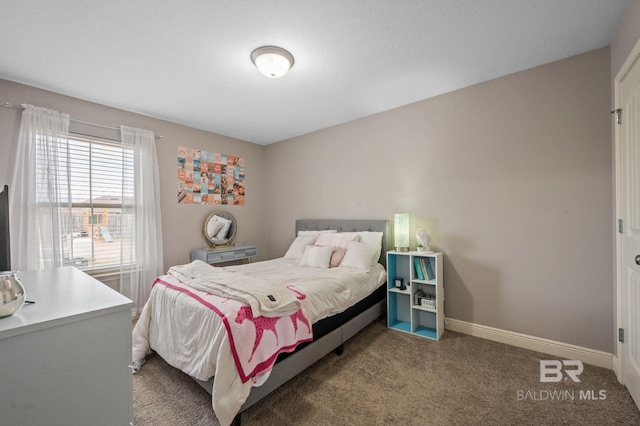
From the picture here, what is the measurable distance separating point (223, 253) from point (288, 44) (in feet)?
9.19

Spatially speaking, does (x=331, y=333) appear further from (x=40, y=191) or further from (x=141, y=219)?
(x=40, y=191)

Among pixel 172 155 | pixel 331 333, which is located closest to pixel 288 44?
pixel 331 333

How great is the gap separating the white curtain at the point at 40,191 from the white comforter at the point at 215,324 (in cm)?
136

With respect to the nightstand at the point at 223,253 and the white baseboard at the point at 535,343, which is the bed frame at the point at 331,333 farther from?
the nightstand at the point at 223,253

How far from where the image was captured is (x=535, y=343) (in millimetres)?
2363

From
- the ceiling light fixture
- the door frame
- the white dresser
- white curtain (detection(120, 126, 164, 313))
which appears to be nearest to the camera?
the white dresser

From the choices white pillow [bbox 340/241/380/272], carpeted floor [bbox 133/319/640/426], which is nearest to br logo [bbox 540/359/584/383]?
carpeted floor [bbox 133/319/640/426]

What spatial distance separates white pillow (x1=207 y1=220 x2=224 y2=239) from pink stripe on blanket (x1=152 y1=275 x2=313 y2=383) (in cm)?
223

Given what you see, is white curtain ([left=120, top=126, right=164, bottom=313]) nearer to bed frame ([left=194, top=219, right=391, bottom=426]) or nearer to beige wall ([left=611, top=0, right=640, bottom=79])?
bed frame ([left=194, top=219, right=391, bottom=426])

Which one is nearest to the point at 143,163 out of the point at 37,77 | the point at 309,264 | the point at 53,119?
the point at 53,119

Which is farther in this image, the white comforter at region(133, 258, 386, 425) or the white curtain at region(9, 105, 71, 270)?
the white curtain at region(9, 105, 71, 270)

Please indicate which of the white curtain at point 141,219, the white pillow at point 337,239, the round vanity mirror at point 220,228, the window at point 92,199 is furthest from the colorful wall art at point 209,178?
the white pillow at point 337,239

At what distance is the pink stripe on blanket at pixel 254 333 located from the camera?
153 cm

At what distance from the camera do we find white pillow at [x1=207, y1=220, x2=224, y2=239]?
400 centimetres
